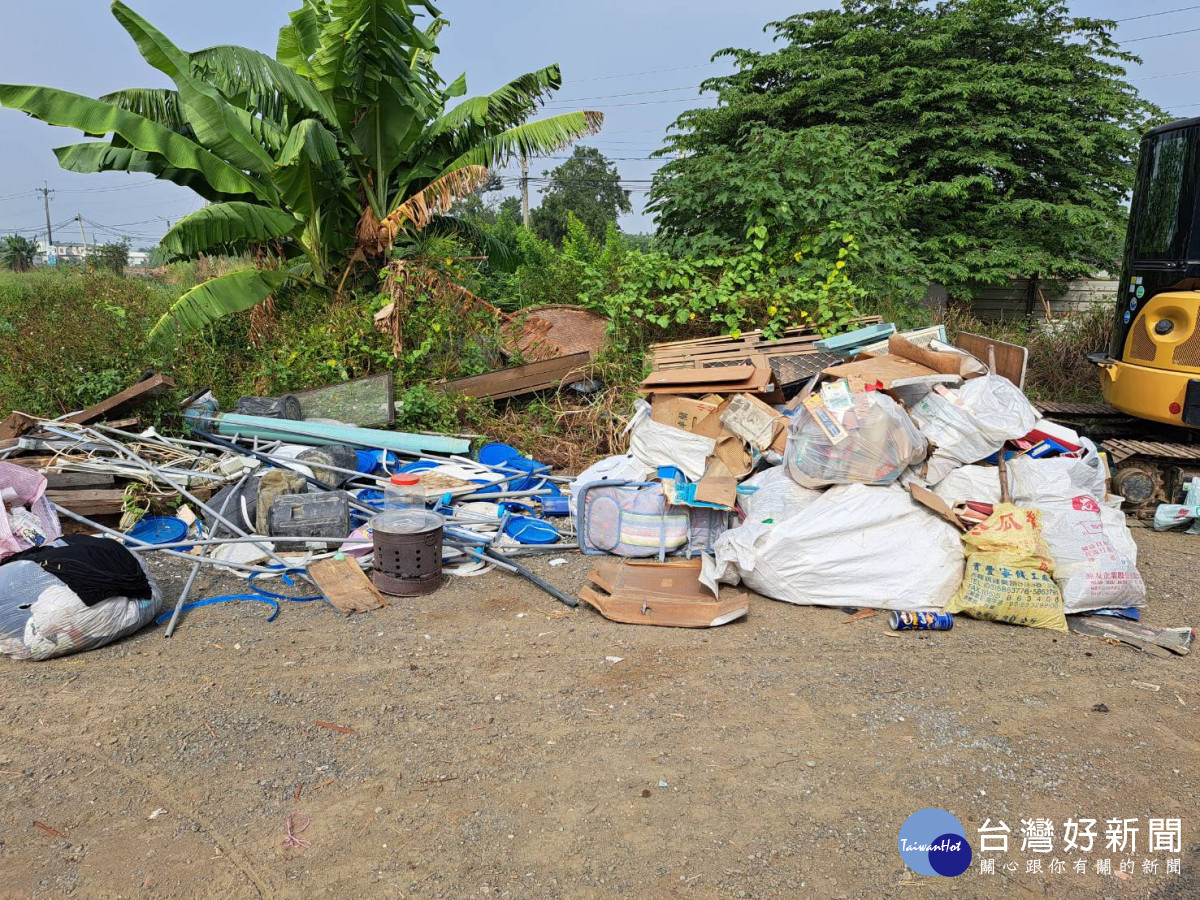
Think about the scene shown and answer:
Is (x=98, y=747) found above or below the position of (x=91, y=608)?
below

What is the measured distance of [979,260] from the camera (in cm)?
1536

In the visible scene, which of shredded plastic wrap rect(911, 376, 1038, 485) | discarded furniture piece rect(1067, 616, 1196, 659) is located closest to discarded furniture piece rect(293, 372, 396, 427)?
shredded plastic wrap rect(911, 376, 1038, 485)

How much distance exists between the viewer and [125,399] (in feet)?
20.1

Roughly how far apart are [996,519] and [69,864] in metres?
4.57

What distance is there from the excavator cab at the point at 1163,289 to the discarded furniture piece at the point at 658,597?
394 centimetres

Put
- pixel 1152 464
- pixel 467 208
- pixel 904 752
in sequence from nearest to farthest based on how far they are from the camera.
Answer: pixel 904 752 < pixel 1152 464 < pixel 467 208

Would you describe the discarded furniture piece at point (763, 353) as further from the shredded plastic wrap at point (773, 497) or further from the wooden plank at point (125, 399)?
the wooden plank at point (125, 399)

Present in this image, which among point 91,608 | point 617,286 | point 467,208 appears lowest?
point 91,608

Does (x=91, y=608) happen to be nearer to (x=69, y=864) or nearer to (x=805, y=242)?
(x=69, y=864)

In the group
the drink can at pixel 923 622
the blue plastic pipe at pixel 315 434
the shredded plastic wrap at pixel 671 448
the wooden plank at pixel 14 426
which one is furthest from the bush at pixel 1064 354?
the wooden plank at pixel 14 426

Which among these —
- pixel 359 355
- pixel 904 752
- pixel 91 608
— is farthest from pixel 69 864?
pixel 359 355

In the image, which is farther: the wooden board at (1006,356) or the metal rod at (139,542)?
the wooden board at (1006,356)

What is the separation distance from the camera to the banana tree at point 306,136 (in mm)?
7344

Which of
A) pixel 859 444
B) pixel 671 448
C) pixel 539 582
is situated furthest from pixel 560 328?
pixel 859 444
